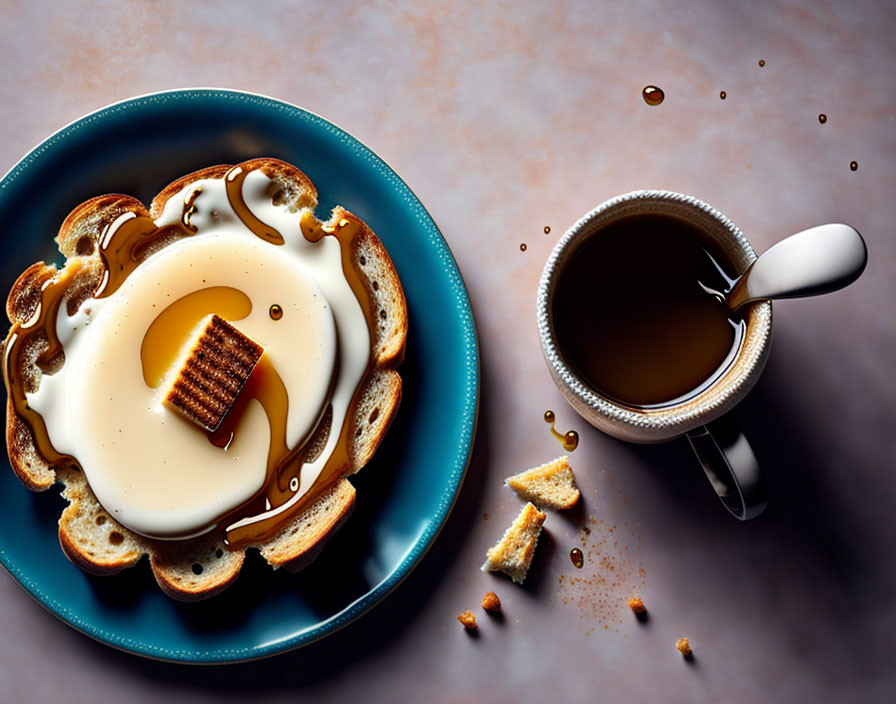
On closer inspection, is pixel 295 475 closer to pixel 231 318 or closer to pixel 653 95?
pixel 231 318

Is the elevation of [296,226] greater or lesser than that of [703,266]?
greater

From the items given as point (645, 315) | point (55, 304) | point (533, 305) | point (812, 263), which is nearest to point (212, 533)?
point (55, 304)

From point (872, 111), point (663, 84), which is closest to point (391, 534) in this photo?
point (663, 84)

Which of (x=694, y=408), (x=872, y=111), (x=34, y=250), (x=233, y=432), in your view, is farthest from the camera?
(x=872, y=111)

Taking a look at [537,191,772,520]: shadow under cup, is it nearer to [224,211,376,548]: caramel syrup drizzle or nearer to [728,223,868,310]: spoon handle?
[728,223,868,310]: spoon handle

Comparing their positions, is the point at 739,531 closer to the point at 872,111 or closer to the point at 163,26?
the point at 872,111
